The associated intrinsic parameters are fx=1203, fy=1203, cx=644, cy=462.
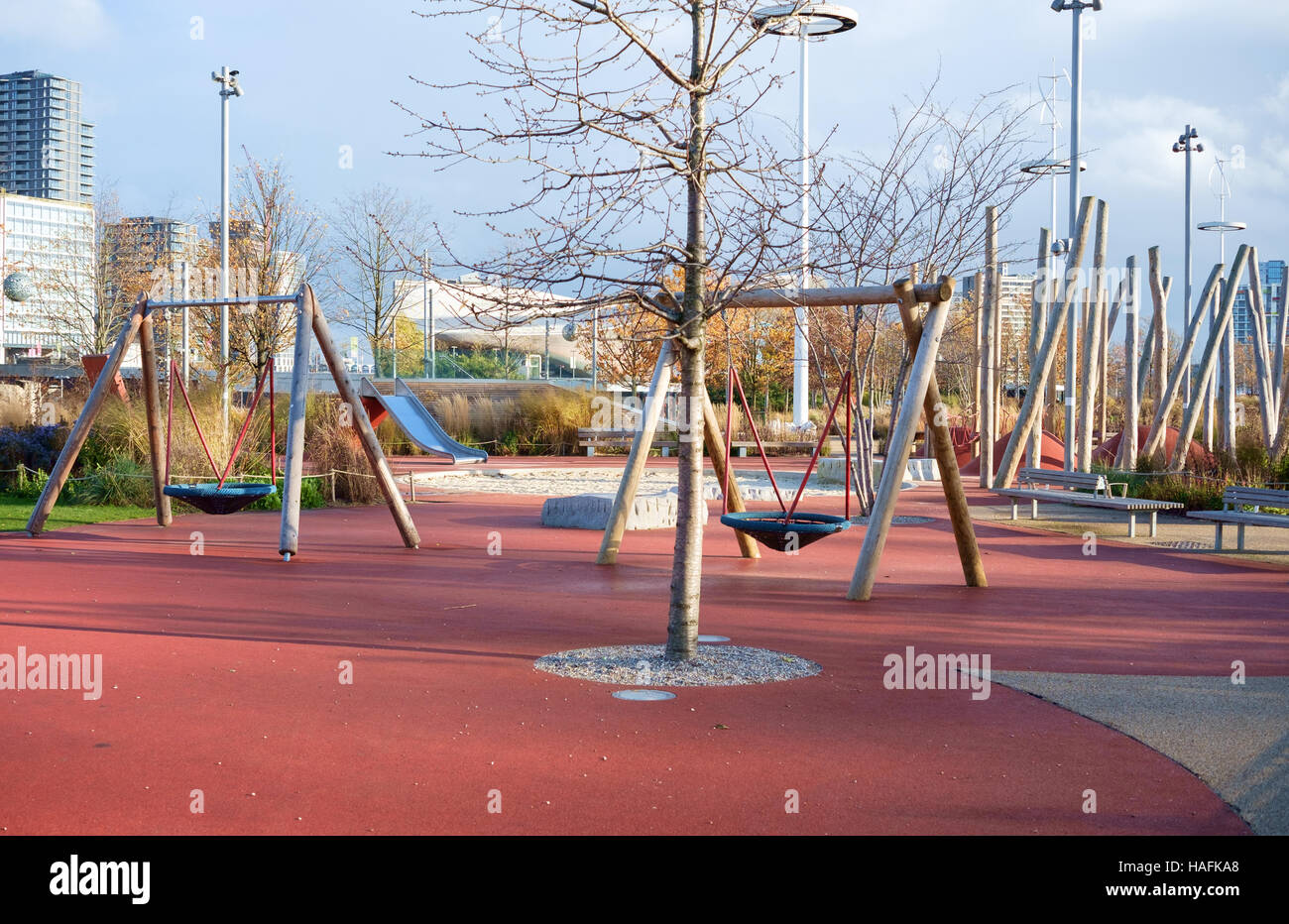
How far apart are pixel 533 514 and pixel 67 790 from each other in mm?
12361

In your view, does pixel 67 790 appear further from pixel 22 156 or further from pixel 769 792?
pixel 22 156

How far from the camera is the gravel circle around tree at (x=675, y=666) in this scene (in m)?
6.70

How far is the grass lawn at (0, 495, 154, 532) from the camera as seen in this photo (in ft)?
47.4

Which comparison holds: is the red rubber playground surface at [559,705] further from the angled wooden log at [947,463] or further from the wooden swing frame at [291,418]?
the wooden swing frame at [291,418]

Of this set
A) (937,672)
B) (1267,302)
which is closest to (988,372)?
(937,672)

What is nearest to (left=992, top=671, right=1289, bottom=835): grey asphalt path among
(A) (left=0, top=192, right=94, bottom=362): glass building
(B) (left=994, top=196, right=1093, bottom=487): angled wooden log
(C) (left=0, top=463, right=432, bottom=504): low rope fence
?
(C) (left=0, top=463, right=432, bottom=504): low rope fence

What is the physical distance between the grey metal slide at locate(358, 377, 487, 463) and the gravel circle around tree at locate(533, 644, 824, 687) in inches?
505

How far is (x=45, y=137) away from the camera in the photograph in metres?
169

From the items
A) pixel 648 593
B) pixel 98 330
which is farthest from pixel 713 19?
pixel 98 330

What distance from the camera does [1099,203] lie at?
19.0 m

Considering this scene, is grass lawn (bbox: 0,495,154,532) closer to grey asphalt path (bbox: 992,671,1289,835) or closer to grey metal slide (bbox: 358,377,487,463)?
grey metal slide (bbox: 358,377,487,463)
